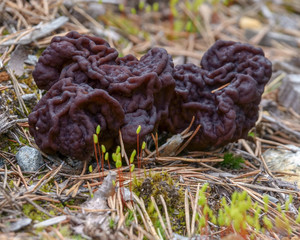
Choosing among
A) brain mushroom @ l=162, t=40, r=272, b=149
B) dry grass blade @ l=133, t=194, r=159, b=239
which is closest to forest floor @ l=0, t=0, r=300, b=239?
dry grass blade @ l=133, t=194, r=159, b=239

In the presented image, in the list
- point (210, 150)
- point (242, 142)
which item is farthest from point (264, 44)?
point (210, 150)

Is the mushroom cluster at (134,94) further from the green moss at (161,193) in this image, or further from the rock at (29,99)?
the green moss at (161,193)

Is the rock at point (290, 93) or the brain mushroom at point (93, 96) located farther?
the rock at point (290, 93)

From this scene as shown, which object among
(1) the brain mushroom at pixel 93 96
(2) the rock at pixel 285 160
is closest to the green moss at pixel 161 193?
(1) the brain mushroom at pixel 93 96

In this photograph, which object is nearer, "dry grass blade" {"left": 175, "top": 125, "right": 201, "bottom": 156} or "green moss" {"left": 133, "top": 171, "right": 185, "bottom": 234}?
"green moss" {"left": 133, "top": 171, "right": 185, "bottom": 234}

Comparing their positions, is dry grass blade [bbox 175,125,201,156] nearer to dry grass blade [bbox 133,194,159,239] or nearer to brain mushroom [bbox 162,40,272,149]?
brain mushroom [bbox 162,40,272,149]

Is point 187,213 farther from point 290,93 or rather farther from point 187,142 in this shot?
point 290,93

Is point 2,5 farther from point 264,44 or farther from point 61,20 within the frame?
point 264,44
